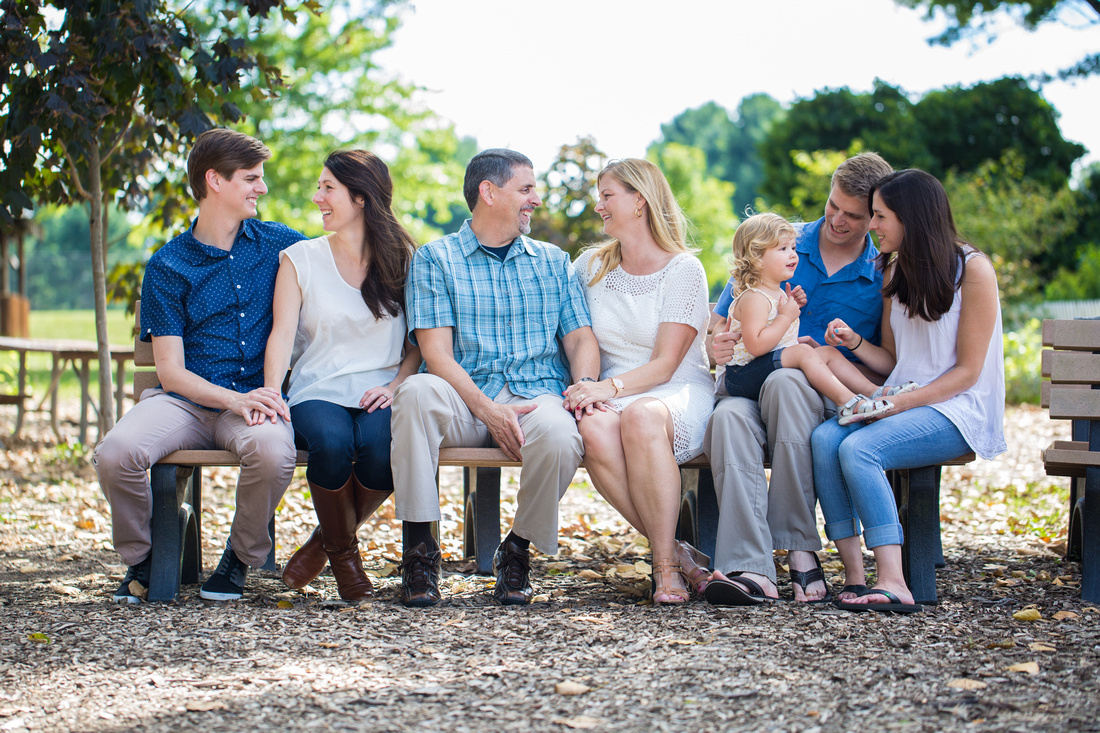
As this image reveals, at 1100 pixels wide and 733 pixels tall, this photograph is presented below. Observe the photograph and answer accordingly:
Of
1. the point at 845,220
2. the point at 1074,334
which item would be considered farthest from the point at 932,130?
the point at 1074,334

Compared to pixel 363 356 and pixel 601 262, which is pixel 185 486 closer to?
pixel 363 356

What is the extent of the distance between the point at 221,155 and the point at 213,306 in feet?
1.86

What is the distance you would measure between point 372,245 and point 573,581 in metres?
1.54

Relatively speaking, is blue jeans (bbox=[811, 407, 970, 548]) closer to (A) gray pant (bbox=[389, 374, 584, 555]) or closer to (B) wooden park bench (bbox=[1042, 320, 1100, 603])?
(B) wooden park bench (bbox=[1042, 320, 1100, 603])

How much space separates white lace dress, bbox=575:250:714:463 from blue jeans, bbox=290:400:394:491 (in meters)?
0.90

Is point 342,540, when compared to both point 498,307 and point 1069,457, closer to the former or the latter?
point 498,307

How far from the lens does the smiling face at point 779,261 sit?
144 inches

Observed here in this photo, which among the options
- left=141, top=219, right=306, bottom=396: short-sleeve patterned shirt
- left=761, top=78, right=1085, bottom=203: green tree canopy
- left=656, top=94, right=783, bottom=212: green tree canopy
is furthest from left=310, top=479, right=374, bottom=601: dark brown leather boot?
left=656, top=94, right=783, bottom=212: green tree canopy

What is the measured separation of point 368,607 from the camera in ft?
11.1

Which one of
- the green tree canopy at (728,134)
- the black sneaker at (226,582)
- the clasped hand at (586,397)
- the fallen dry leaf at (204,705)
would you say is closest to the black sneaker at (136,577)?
the black sneaker at (226,582)

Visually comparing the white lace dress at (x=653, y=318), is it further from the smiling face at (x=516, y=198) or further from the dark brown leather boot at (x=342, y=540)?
the dark brown leather boot at (x=342, y=540)

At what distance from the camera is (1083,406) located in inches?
134

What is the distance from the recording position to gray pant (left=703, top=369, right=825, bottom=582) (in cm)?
339

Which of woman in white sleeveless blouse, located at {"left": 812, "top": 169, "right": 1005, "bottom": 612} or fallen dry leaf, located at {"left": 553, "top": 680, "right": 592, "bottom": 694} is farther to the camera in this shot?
woman in white sleeveless blouse, located at {"left": 812, "top": 169, "right": 1005, "bottom": 612}
